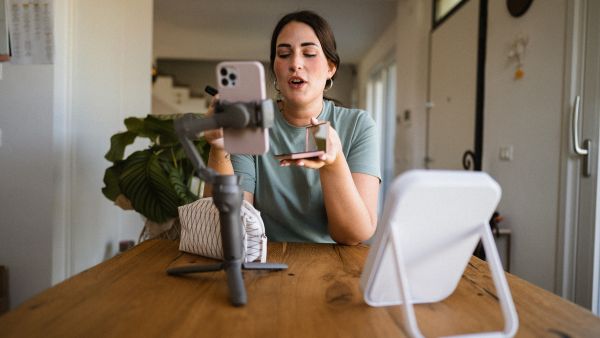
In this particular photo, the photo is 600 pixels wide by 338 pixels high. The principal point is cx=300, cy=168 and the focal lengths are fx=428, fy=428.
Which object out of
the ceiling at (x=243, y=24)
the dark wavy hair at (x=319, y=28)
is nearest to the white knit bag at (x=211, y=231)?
the dark wavy hair at (x=319, y=28)

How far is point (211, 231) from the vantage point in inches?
33.9

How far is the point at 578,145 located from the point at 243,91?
190 centimetres

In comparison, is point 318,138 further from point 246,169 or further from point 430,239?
point 246,169

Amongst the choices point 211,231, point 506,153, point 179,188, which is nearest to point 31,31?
point 179,188

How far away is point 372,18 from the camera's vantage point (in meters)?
5.87

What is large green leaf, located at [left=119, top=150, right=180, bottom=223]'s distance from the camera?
189cm

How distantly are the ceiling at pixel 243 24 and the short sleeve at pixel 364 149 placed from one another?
4398 mm

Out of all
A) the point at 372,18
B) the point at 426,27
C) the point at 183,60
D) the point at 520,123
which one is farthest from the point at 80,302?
the point at 183,60

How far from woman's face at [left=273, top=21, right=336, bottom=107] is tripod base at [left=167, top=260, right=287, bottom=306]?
0.49m

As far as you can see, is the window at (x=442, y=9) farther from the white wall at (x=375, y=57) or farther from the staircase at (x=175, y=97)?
the staircase at (x=175, y=97)

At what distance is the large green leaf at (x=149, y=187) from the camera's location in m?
1.89

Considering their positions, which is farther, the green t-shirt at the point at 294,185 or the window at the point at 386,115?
the window at the point at 386,115

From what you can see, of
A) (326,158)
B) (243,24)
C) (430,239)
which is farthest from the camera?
(243,24)

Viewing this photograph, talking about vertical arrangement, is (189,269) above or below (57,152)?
below
